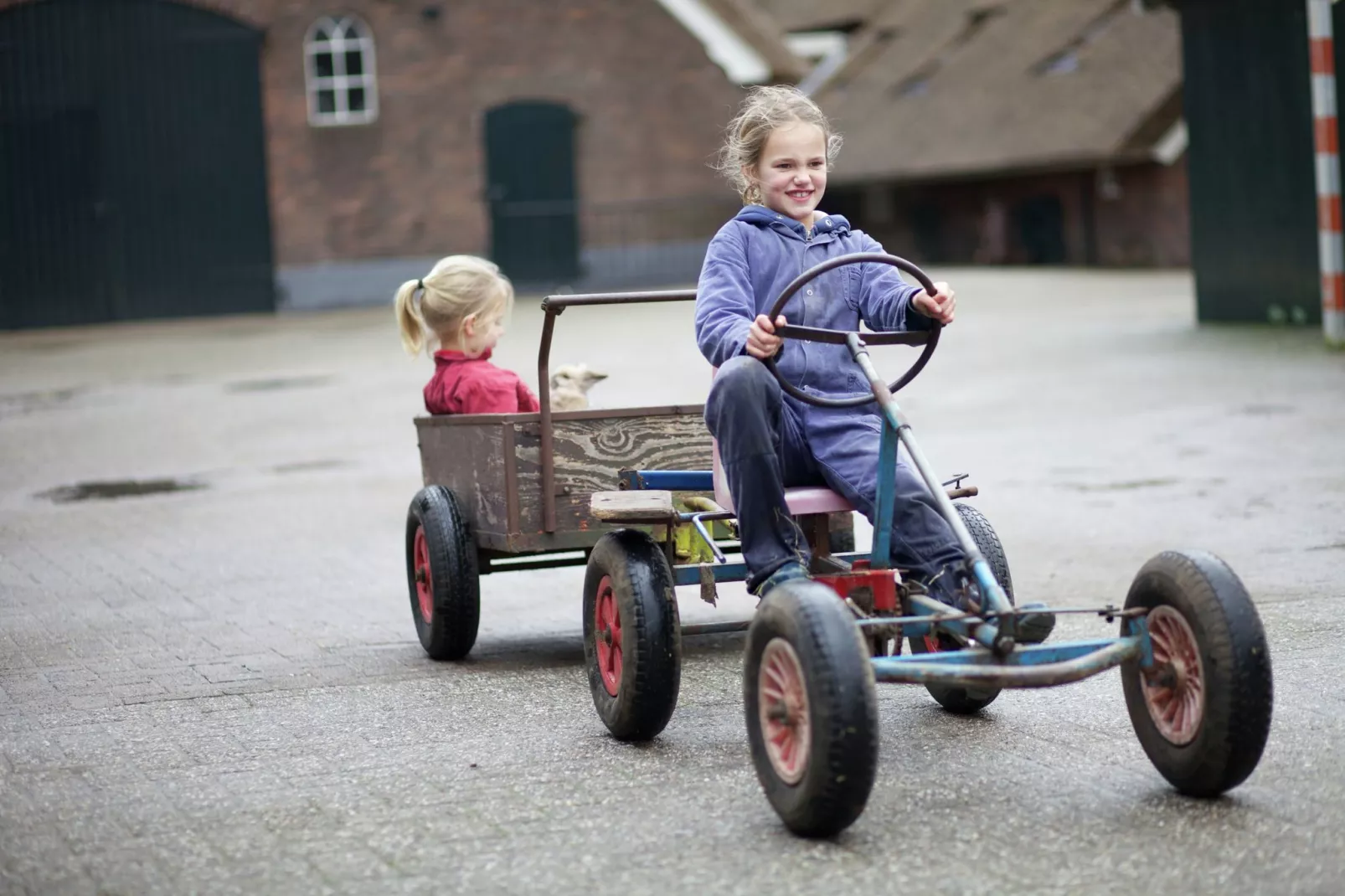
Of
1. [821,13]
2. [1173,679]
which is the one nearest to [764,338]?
[1173,679]

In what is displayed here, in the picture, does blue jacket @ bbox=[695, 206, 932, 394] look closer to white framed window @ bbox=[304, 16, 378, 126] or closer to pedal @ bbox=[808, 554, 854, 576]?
pedal @ bbox=[808, 554, 854, 576]

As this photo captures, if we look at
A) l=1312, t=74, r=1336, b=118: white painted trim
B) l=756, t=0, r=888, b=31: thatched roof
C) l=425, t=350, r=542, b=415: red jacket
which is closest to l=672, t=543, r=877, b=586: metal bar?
l=425, t=350, r=542, b=415: red jacket

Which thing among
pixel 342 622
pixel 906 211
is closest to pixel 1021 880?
pixel 342 622

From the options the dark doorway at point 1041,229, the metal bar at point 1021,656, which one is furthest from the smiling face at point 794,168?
the dark doorway at point 1041,229

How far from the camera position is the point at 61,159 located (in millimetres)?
28781

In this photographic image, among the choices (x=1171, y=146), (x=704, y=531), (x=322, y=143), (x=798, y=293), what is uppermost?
(x=322, y=143)

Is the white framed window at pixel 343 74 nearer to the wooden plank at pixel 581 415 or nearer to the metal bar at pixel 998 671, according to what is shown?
the wooden plank at pixel 581 415

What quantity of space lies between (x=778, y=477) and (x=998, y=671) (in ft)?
2.79

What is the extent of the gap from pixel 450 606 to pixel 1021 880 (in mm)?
2761

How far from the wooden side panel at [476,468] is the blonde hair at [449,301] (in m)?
0.35

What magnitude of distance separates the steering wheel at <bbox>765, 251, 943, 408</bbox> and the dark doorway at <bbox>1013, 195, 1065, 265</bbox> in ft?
93.9

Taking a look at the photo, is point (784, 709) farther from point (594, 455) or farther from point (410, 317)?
point (410, 317)

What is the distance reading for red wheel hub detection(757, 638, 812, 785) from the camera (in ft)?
12.8

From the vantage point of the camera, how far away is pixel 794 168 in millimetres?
4945
